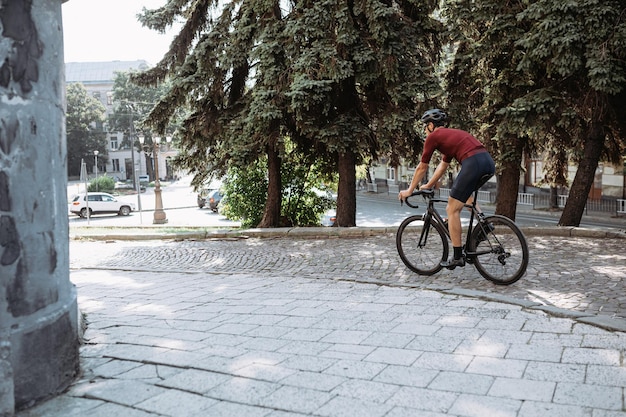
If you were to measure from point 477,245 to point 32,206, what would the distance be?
15.3 feet

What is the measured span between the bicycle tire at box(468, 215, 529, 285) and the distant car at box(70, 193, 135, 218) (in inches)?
1460

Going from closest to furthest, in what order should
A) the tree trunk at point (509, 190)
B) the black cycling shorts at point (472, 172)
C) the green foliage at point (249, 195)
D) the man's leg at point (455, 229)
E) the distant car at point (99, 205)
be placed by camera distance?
the black cycling shorts at point (472, 172), the man's leg at point (455, 229), the tree trunk at point (509, 190), the green foliage at point (249, 195), the distant car at point (99, 205)

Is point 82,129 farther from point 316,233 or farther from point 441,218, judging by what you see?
point 441,218

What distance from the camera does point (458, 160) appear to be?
21.0ft

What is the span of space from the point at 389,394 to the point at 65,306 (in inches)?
77.9

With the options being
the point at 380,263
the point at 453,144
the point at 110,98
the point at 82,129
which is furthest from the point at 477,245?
the point at 110,98

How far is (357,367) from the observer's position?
12.5ft

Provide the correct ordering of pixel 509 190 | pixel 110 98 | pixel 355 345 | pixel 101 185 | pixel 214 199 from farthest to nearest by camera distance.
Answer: pixel 110 98
pixel 101 185
pixel 214 199
pixel 509 190
pixel 355 345

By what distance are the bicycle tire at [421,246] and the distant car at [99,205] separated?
35944 millimetres

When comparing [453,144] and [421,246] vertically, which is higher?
[453,144]

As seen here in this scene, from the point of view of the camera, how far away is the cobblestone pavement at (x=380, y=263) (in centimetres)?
597

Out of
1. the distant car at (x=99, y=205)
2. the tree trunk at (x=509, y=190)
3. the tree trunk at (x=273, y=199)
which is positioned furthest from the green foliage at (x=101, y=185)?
the tree trunk at (x=509, y=190)

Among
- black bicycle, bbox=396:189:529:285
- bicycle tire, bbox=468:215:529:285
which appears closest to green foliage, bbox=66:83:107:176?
black bicycle, bbox=396:189:529:285

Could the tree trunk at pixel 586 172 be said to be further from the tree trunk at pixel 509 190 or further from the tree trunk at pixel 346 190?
the tree trunk at pixel 346 190
